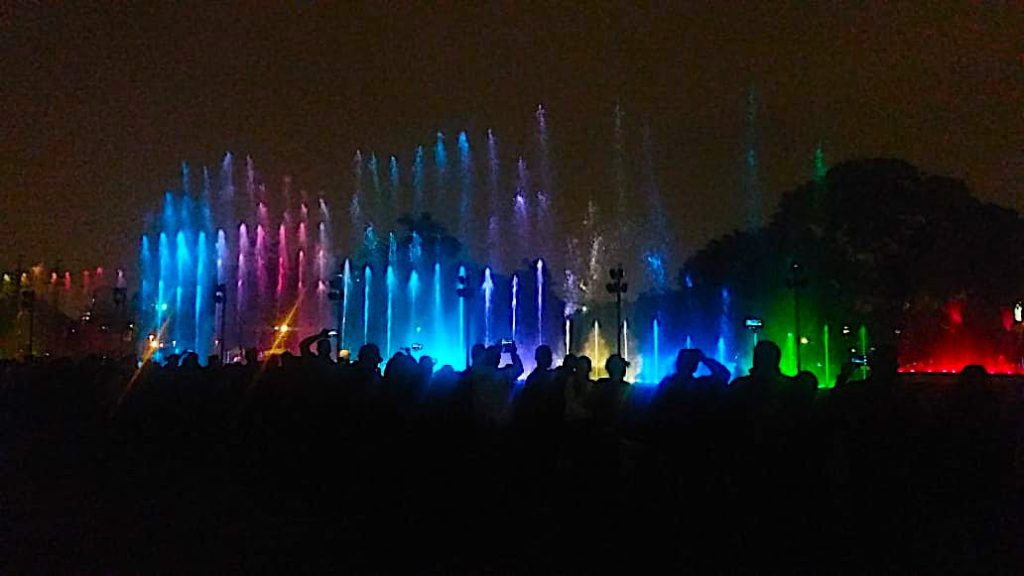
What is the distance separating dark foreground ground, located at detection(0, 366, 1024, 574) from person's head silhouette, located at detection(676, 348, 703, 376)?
257mm

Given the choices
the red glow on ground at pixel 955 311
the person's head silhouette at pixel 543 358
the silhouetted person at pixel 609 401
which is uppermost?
the red glow on ground at pixel 955 311

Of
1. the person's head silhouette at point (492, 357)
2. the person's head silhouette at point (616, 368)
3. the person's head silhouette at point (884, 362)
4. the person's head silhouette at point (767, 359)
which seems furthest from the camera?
the person's head silhouette at point (492, 357)

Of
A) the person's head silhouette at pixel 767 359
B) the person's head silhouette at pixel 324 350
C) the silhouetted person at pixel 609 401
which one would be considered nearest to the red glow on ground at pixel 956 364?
the person's head silhouette at pixel 324 350

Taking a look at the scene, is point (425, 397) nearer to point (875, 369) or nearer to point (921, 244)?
point (875, 369)

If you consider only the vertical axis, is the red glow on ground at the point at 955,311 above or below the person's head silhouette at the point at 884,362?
above

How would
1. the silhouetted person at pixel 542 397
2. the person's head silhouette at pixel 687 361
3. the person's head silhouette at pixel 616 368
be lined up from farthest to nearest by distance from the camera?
the person's head silhouette at pixel 616 368
the silhouetted person at pixel 542 397
the person's head silhouette at pixel 687 361

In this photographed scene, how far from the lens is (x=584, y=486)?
8898 mm

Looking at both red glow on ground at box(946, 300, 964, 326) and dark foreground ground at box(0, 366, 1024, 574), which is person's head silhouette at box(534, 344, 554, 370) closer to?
dark foreground ground at box(0, 366, 1024, 574)

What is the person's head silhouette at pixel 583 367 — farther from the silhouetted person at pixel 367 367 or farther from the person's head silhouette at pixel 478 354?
the silhouetted person at pixel 367 367

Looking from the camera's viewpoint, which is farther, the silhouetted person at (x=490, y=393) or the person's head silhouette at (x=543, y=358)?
the silhouetted person at (x=490, y=393)

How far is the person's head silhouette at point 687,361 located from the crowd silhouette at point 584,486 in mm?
17

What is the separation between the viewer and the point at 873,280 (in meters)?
51.7

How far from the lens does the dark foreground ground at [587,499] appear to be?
7621mm

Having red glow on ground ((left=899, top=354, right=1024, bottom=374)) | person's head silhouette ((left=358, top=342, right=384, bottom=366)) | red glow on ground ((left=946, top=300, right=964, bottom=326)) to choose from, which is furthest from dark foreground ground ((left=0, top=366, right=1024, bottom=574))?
red glow on ground ((left=899, top=354, right=1024, bottom=374))
